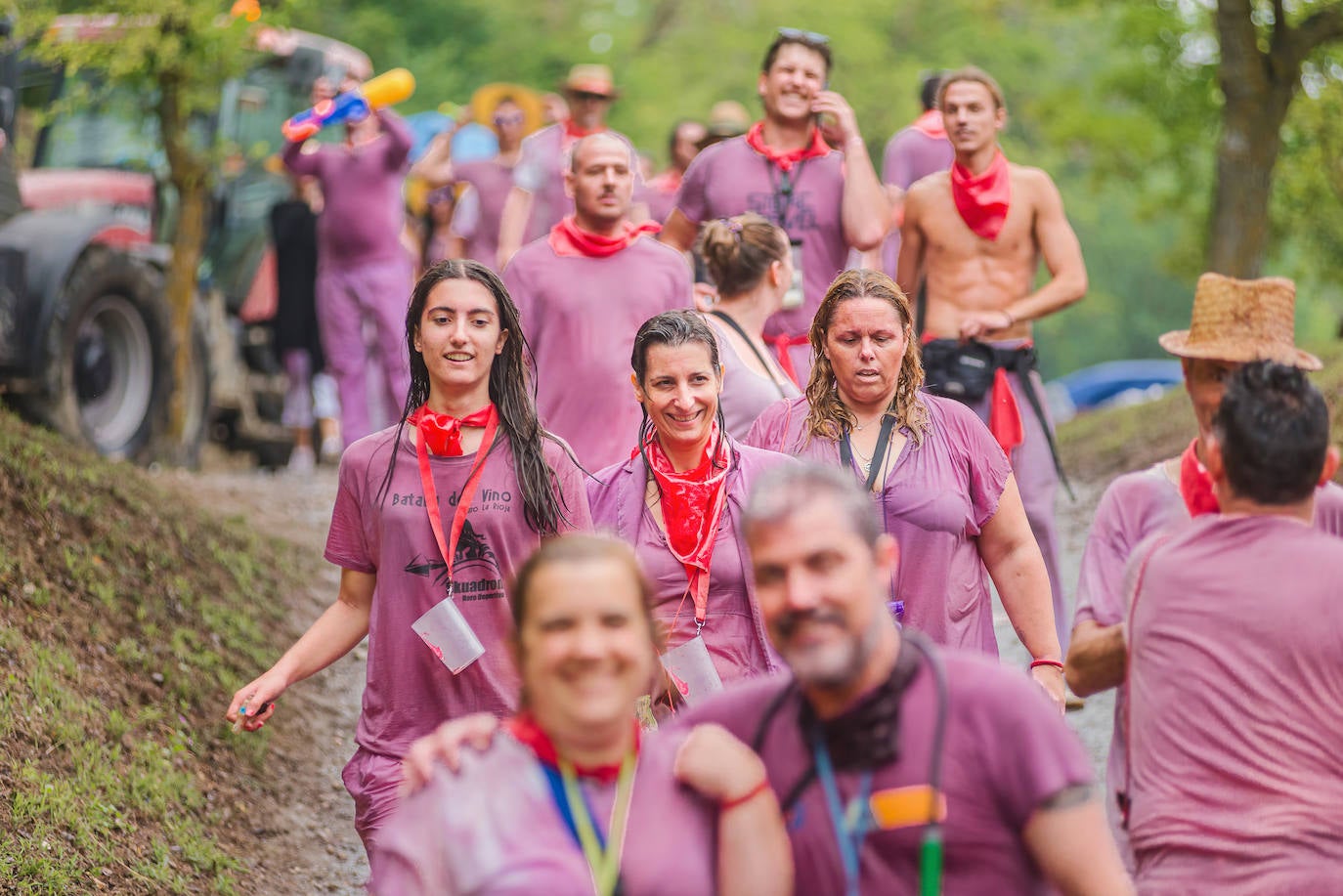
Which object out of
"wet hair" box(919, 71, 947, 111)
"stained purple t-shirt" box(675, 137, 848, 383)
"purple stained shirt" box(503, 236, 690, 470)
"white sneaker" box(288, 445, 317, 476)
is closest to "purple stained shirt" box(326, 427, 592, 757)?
"purple stained shirt" box(503, 236, 690, 470)

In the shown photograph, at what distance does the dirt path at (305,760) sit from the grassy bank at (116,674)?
121 millimetres

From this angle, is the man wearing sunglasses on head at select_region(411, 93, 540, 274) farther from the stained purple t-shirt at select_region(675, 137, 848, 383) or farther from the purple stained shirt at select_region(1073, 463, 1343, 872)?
the purple stained shirt at select_region(1073, 463, 1343, 872)

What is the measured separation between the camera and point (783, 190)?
25.5 ft

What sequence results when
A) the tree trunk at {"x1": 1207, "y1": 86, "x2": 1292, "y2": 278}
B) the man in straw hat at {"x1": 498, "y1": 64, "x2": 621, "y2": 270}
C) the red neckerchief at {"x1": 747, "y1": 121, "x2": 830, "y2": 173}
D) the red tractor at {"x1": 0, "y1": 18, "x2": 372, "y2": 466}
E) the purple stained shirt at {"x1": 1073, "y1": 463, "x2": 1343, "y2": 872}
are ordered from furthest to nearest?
the tree trunk at {"x1": 1207, "y1": 86, "x2": 1292, "y2": 278}
the man in straw hat at {"x1": 498, "y1": 64, "x2": 621, "y2": 270}
the red tractor at {"x1": 0, "y1": 18, "x2": 372, "y2": 466}
the red neckerchief at {"x1": 747, "y1": 121, "x2": 830, "y2": 173}
the purple stained shirt at {"x1": 1073, "y1": 463, "x2": 1343, "y2": 872}

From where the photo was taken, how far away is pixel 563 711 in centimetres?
289

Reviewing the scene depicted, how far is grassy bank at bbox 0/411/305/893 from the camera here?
5.68 meters

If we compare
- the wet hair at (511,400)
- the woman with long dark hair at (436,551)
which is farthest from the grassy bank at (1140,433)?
the woman with long dark hair at (436,551)

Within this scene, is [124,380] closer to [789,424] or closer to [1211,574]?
[789,424]

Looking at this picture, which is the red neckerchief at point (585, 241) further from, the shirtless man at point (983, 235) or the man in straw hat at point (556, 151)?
the man in straw hat at point (556, 151)

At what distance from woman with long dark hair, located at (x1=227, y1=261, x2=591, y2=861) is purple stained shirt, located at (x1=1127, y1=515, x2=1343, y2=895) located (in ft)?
5.89

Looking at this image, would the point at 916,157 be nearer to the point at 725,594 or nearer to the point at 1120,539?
the point at 725,594

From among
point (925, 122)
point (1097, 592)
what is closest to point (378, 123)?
point (925, 122)

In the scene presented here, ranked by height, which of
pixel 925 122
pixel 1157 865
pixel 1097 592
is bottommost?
pixel 1157 865

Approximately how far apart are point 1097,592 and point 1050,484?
3.46 metres
